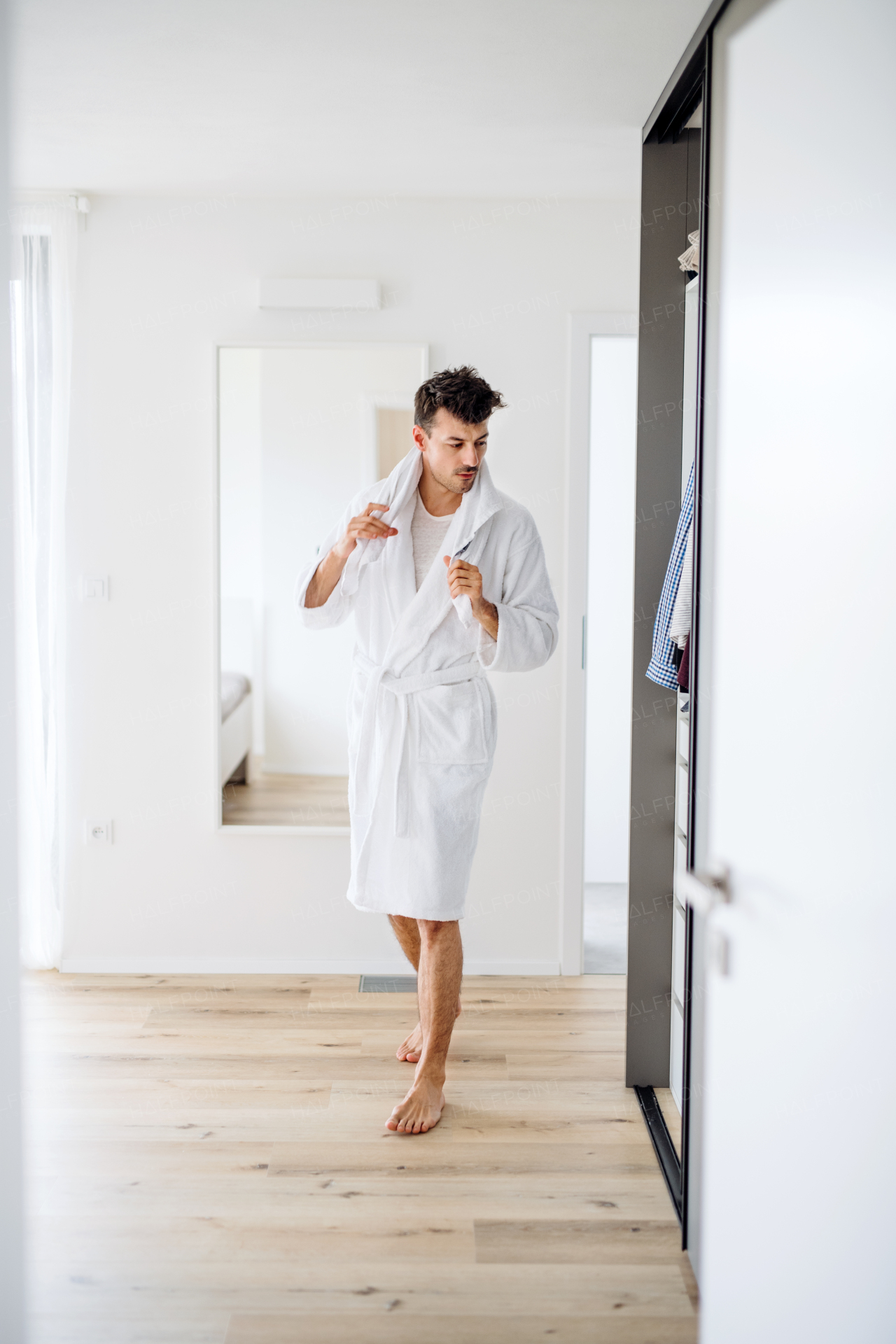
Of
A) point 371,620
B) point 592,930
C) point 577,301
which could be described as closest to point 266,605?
point 371,620

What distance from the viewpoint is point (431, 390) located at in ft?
7.22

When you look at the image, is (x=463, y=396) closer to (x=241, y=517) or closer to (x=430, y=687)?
(x=430, y=687)

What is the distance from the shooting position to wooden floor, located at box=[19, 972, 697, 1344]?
1632mm

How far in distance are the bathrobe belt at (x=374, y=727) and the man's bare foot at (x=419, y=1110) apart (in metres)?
Result: 0.55

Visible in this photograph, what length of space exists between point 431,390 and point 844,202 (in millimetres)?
1287

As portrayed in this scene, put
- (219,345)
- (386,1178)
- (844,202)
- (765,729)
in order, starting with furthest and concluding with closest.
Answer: (219,345) < (386,1178) < (765,729) < (844,202)

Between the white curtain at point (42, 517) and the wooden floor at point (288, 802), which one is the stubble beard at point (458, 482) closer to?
the wooden floor at point (288, 802)

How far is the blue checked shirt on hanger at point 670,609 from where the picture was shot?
1.97m

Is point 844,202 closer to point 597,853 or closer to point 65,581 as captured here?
point 65,581

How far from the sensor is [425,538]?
2322mm

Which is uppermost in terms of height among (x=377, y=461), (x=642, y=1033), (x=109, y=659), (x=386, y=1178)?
(x=377, y=461)

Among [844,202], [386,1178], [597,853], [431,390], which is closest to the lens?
[844,202]

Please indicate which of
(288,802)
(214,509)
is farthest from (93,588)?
(288,802)

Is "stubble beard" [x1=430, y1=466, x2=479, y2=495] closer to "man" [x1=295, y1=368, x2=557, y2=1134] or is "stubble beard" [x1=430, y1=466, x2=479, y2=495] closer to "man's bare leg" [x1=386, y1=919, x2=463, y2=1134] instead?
"man" [x1=295, y1=368, x2=557, y2=1134]
